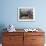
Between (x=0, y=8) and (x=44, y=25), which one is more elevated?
(x=0, y=8)

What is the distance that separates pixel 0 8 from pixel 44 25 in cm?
160

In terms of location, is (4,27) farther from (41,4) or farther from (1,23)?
(41,4)

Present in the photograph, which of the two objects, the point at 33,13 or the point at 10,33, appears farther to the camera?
the point at 33,13

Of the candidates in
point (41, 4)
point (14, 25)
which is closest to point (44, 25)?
point (41, 4)

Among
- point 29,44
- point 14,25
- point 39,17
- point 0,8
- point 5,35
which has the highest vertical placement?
point 0,8

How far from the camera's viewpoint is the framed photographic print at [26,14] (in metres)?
4.42

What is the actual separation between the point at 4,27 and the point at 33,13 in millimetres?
1091

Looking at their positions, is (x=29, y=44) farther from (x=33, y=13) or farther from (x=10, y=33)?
(x=33, y=13)

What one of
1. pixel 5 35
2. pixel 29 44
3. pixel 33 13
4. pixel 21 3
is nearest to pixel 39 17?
pixel 33 13

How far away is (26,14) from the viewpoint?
4438 mm

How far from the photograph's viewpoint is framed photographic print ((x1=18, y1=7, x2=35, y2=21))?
174 inches

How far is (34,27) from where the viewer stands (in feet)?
14.6

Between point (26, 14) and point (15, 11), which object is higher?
point (15, 11)

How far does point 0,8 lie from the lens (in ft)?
14.5
